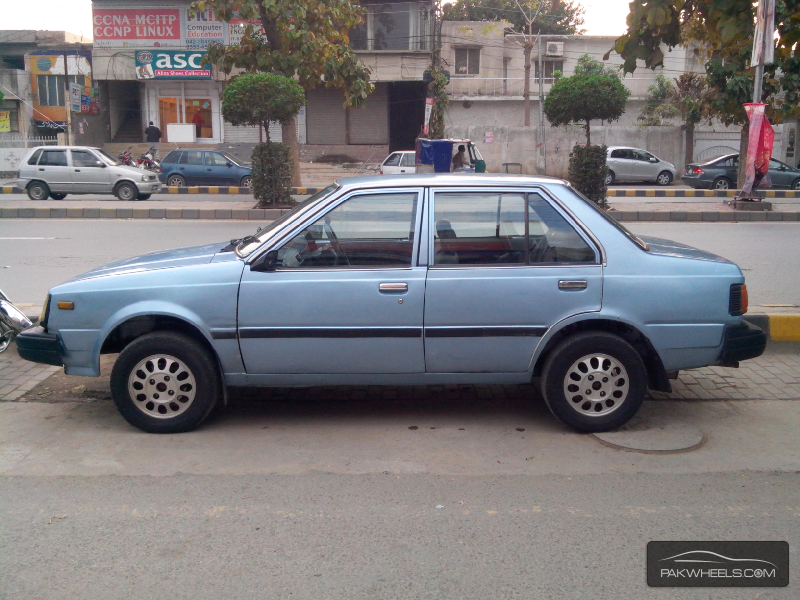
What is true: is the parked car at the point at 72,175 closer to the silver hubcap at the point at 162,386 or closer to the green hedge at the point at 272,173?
the green hedge at the point at 272,173

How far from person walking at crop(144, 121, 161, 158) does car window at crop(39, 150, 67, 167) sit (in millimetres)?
11904

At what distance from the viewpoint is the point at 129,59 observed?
32469 mm

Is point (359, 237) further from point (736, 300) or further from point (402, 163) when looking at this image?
point (402, 163)

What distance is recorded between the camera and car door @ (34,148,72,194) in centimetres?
2062

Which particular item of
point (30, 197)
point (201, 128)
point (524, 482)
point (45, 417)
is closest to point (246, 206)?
point (30, 197)

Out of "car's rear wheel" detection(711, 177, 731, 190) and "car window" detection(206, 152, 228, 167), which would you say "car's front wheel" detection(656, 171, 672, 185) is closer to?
"car's rear wheel" detection(711, 177, 731, 190)

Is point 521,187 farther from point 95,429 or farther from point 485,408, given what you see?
point 95,429

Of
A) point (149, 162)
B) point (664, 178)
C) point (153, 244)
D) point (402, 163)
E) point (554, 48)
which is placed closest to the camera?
point (153, 244)

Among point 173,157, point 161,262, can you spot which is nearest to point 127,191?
point 173,157

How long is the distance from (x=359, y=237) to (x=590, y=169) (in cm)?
1273

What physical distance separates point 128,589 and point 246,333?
5.94 ft

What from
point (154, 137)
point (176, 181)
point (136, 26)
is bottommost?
point (176, 181)

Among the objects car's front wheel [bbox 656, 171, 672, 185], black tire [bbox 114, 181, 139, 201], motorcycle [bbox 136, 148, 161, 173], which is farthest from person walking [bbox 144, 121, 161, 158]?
car's front wheel [bbox 656, 171, 672, 185]

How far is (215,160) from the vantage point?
2439cm
